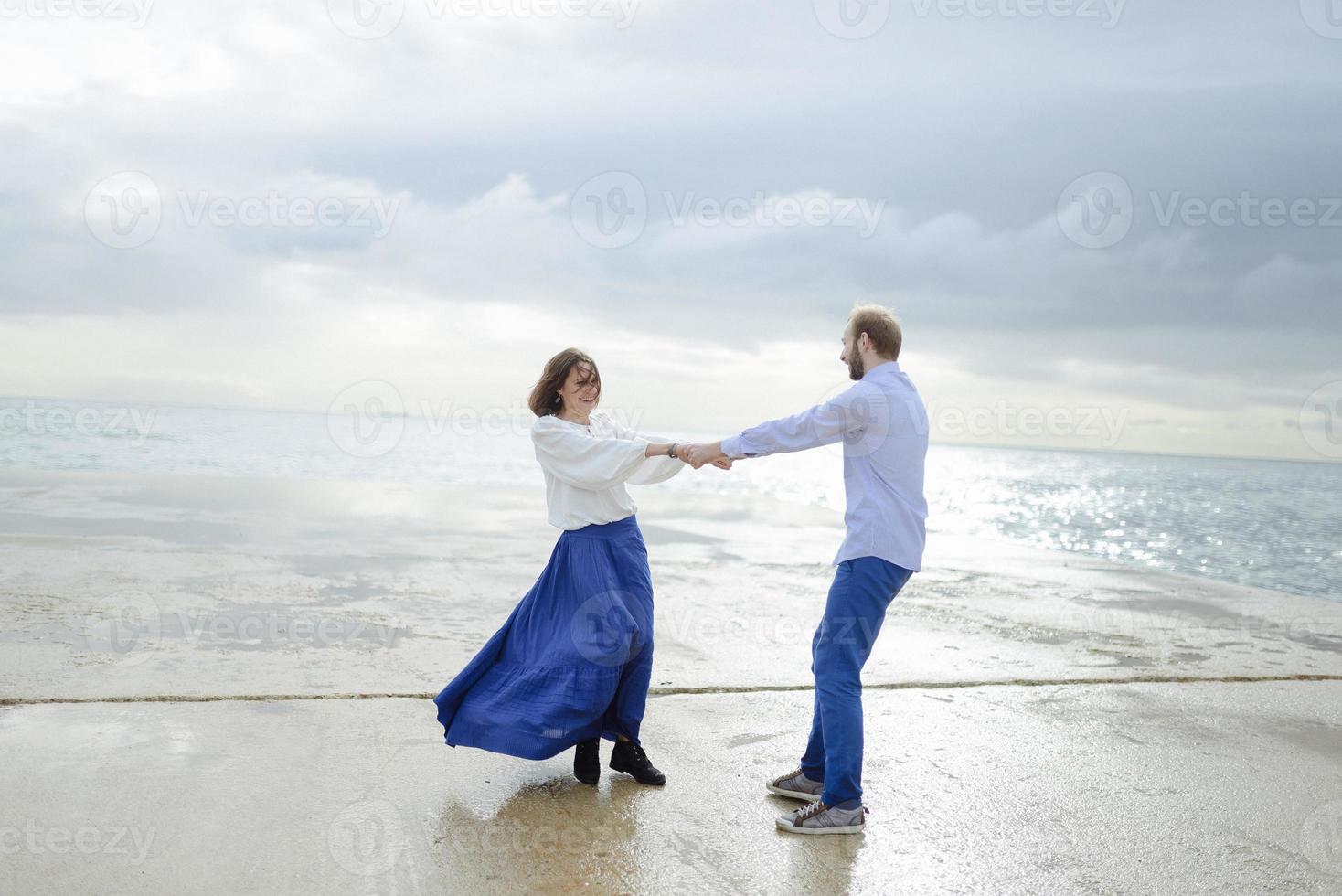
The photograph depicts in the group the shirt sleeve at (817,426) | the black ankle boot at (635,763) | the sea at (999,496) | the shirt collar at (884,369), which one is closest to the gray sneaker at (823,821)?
the black ankle boot at (635,763)

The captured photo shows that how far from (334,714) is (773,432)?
2453 millimetres

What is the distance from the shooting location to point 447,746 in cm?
432

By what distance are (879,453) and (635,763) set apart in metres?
1.57

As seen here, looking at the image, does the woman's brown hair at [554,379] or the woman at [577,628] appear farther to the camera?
the woman's brown hair at [554,379]

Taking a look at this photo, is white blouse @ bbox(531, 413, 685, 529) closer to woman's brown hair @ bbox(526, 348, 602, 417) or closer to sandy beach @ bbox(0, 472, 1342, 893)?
woman's brown hair @ bbox(526, 348, 602, 417)

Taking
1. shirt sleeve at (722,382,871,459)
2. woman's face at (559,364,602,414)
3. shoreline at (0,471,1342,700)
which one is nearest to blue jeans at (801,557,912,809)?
shirt sleeve at (722,382,871,459)

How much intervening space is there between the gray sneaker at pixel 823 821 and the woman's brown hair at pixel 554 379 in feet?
6.06

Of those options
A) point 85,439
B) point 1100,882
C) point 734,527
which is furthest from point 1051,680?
point 85,439

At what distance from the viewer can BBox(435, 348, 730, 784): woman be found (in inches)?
156

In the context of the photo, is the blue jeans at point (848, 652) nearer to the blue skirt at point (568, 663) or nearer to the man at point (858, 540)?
the man at point (858, 540)

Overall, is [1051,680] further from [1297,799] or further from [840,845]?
[840,845]

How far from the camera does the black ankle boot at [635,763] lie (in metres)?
4.00

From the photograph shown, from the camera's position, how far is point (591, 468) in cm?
404

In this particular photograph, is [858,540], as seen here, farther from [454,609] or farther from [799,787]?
[454,609]
